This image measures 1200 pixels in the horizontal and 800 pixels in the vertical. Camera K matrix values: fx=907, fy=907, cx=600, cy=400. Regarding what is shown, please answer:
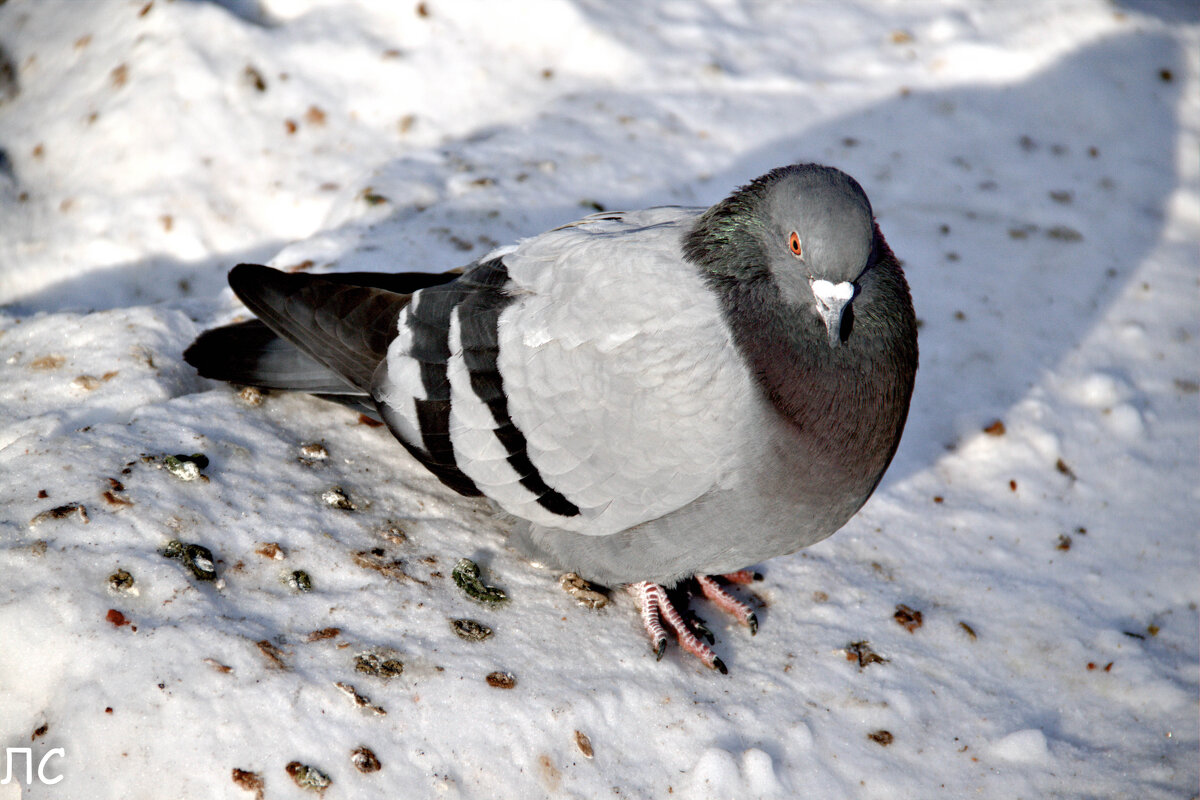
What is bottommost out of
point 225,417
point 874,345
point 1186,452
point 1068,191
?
point 1186,452

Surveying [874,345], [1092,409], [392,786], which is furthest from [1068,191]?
[392,786]

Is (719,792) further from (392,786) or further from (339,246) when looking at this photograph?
(339,246)

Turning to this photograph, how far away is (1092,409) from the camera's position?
4562 millimetres

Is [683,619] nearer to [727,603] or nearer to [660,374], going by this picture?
[727,603]

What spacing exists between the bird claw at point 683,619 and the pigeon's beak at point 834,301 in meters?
1.23

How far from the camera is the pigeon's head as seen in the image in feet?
9.21

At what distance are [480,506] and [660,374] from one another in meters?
1.23

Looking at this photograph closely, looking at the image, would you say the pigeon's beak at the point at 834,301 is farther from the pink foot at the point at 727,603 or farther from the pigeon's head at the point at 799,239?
the pink foot at the point at 727,603

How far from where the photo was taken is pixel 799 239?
2.87 m

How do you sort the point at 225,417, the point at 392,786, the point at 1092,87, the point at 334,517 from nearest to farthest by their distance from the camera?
the point at 392,786, the point at 334,517, the point at 225,417, the point at 1092,87

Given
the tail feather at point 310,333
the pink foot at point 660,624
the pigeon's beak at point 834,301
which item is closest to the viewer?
the pigeon's beak at point 834,301

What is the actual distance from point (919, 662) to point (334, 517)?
7.58ft

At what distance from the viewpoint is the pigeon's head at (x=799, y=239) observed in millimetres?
2809

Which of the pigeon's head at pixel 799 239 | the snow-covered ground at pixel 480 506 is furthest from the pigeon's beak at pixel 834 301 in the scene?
the snow-covered ground at pixel 480 506
